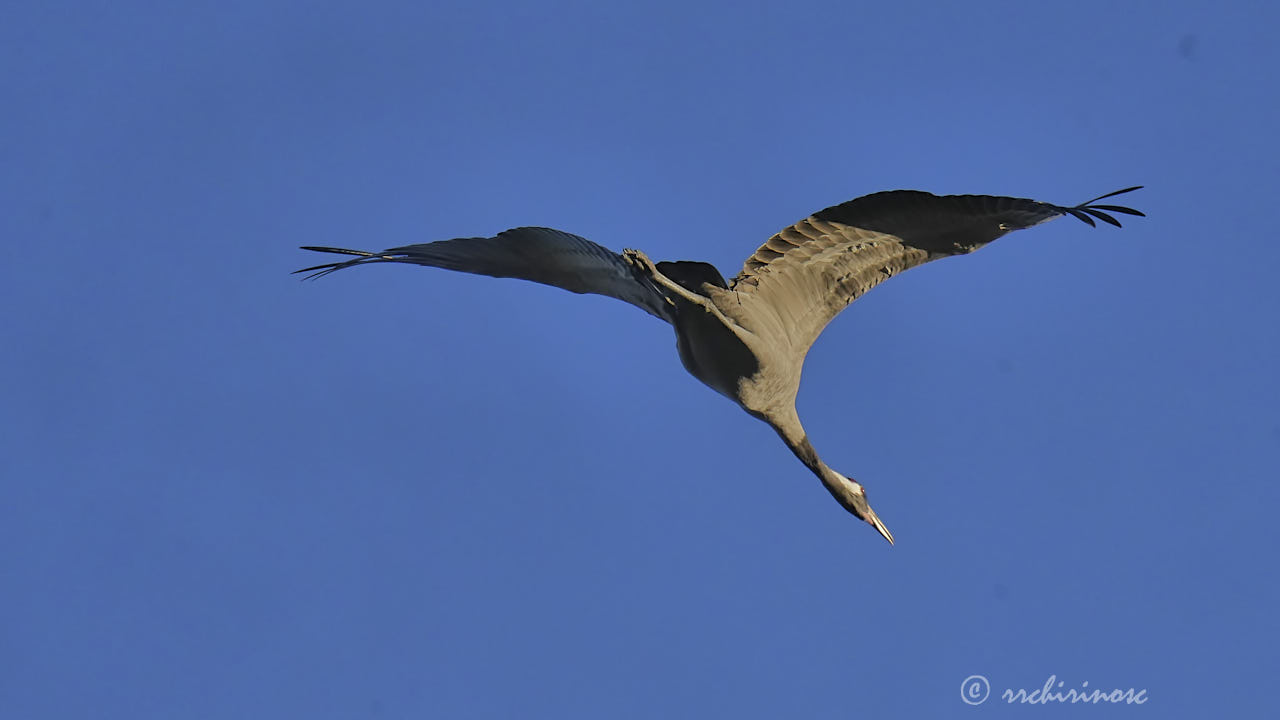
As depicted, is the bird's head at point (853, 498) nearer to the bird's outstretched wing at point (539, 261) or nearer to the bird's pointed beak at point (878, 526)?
the bird's pointed beak at point (878, 526)

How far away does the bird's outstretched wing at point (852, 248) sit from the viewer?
1479 cm

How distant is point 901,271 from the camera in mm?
15430

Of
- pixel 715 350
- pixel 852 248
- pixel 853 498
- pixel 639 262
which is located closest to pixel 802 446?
pixel 853 498

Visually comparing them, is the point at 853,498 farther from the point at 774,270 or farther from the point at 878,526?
the point at 774,270

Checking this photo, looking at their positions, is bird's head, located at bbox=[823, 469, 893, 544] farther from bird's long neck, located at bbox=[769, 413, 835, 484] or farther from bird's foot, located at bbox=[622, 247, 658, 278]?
bird's foot, located at bbox=[622, 247, 658, 278]

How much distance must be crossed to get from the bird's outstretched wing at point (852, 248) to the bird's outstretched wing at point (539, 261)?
1.21 meters

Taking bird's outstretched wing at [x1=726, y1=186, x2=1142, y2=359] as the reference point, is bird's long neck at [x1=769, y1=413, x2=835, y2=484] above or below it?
below

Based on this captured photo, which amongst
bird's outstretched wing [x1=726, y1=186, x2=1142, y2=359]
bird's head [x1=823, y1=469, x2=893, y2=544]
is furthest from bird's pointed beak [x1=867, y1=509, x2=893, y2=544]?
bird's outstretched wing [x1=726, y1=186, x2=1142, y2=359]

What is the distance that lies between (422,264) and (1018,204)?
679cm

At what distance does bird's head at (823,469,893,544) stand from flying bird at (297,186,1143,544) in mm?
38

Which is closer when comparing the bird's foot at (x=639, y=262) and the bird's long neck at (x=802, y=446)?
the bird's foot at (x=639, y=262)

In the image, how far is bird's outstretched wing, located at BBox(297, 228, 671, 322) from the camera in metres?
14.5

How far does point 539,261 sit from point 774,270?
8.85ft

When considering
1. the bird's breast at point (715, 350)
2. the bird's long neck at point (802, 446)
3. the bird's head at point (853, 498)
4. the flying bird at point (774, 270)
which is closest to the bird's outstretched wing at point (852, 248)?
the flying bird at point (774, 270)
